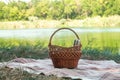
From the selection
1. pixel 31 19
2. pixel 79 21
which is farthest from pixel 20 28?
pixel 79 21

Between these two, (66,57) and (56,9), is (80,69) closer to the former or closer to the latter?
(66,57)

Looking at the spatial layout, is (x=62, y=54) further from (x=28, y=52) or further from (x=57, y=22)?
(x=57, y=22)

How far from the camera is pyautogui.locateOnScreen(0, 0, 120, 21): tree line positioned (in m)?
15.2

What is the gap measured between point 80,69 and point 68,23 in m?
10.1

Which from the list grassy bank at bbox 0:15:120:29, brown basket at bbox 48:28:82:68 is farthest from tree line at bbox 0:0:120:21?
brown basket at bbox 48:28:82:68

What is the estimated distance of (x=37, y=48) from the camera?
6598mm

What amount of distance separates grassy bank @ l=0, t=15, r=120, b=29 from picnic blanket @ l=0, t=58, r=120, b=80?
891 centimetres

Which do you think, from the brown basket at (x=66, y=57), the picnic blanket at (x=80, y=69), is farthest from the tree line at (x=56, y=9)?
the brown basket at (x=66, y=57)

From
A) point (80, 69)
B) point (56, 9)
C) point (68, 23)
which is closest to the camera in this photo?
point (80, 69)

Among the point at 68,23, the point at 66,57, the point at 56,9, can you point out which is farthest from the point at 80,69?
the point at 56,9

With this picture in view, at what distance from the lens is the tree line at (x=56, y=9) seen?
1520cm

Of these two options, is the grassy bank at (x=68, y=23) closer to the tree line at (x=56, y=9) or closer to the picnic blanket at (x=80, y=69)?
the tree line at (x=56, y=9)

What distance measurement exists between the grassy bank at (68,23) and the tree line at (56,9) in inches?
8.6

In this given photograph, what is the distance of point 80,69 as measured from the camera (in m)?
4.95
